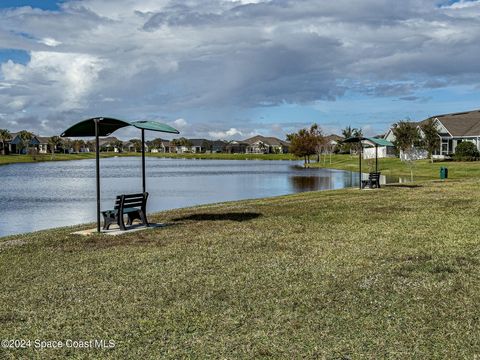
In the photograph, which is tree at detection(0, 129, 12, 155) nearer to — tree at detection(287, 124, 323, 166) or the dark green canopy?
tree at detection(287, 124, 323, 166)

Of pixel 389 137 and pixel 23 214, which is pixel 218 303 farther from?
pixel 389 137

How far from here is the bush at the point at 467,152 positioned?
5828 centimetres

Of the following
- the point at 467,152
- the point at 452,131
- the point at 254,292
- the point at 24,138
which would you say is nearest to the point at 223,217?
the point at 254,292

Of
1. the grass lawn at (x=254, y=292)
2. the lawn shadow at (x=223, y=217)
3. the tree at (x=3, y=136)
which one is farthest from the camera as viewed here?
the tree at (x=3, y=136)

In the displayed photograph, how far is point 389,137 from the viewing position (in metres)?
93.6

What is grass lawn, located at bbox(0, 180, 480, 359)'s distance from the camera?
6.02 meters

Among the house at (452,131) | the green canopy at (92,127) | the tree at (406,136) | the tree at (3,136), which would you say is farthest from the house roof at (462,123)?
the tree at (3,136)

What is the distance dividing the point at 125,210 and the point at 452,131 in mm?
63299

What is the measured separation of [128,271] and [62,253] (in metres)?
2.74

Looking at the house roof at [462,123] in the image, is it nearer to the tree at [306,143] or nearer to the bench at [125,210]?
the tree at [306,143]

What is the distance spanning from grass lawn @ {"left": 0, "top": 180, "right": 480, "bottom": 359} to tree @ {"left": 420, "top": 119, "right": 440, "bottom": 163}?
55877 millimetres

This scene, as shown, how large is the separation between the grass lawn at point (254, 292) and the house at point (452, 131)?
192 feet

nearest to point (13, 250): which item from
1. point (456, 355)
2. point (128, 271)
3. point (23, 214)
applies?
point (128, 271)

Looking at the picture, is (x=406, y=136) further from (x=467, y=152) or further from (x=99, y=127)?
(x=99, y=127)
